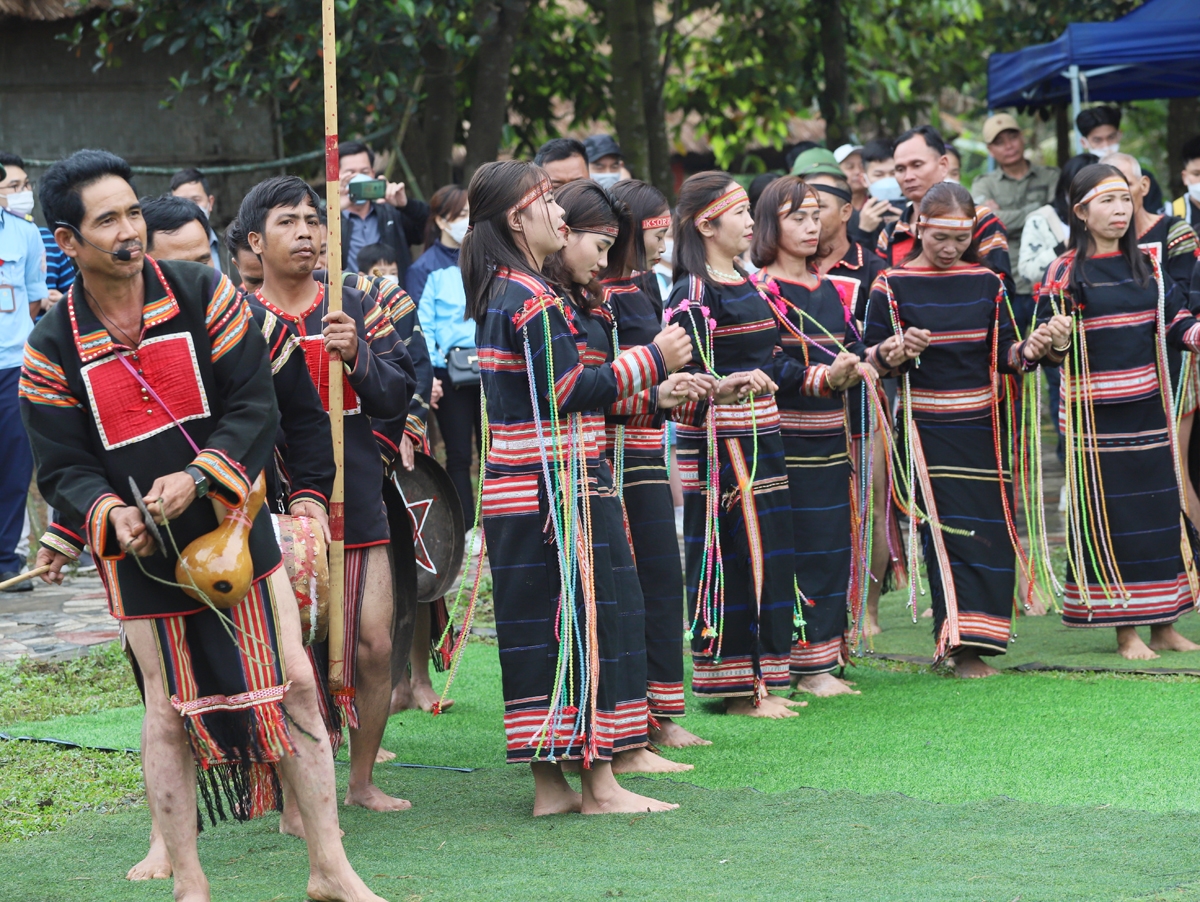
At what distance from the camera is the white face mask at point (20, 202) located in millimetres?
8070

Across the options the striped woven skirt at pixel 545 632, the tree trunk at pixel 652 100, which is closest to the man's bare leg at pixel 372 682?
the striped woven skirt at pixel 545 632

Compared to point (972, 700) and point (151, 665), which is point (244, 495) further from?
point (972, 700)

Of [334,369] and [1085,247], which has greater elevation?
[1085,247]

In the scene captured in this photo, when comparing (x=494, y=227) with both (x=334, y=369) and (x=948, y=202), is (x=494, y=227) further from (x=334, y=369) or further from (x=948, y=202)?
(x=948, y=202)

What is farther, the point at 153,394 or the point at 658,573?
the point at 658,573

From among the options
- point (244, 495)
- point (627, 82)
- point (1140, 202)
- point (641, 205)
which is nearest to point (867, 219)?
point (1140, 202)

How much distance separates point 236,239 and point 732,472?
1986 mm

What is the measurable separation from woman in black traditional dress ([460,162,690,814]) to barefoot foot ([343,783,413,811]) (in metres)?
0.43

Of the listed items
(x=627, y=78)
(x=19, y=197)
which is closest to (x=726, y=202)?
(x=19, y=197)

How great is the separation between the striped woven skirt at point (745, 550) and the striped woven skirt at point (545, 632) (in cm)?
123

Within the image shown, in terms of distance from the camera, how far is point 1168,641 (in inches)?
248

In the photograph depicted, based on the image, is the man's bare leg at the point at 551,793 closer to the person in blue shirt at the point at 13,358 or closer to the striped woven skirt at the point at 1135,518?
the striped woven skirt at the point at 1135,518

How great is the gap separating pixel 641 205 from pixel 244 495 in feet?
7.92

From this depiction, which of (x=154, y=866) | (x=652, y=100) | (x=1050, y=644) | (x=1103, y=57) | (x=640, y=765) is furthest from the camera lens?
(x=652, y=100)
